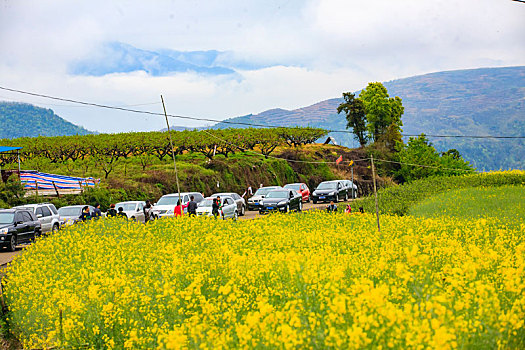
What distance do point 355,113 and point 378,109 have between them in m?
4.33

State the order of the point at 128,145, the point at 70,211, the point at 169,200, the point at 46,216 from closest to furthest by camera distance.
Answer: the point at 46,216 < the point at 70,211 < the point at 169,200 < the point at 128,145

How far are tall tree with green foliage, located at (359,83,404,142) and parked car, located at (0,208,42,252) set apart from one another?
2850 inches

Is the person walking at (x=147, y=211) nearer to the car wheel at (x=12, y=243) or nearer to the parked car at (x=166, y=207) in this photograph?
the parked car at (x=166, y=207)

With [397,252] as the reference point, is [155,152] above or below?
above

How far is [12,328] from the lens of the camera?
10805mm

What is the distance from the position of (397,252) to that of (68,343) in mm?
6822

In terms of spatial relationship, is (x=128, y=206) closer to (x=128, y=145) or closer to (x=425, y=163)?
(x=128, y=145)

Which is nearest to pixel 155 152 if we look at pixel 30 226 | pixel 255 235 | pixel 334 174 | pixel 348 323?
pixel 334 174

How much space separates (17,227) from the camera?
2078 cm

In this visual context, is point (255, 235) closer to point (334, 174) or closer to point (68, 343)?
point (68, 343)

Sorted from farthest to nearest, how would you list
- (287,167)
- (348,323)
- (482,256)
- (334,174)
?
(334,174) → (287,167) → (482,256) → (348,323)

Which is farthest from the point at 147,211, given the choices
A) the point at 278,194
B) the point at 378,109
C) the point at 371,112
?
the point at 371,112

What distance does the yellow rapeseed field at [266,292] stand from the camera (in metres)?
5.84

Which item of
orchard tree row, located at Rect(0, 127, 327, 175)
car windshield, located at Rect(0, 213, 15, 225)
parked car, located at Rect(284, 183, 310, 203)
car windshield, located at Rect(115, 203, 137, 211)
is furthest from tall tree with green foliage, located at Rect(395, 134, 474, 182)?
car windshield, located at Rect(0, 213, 15, 225)
